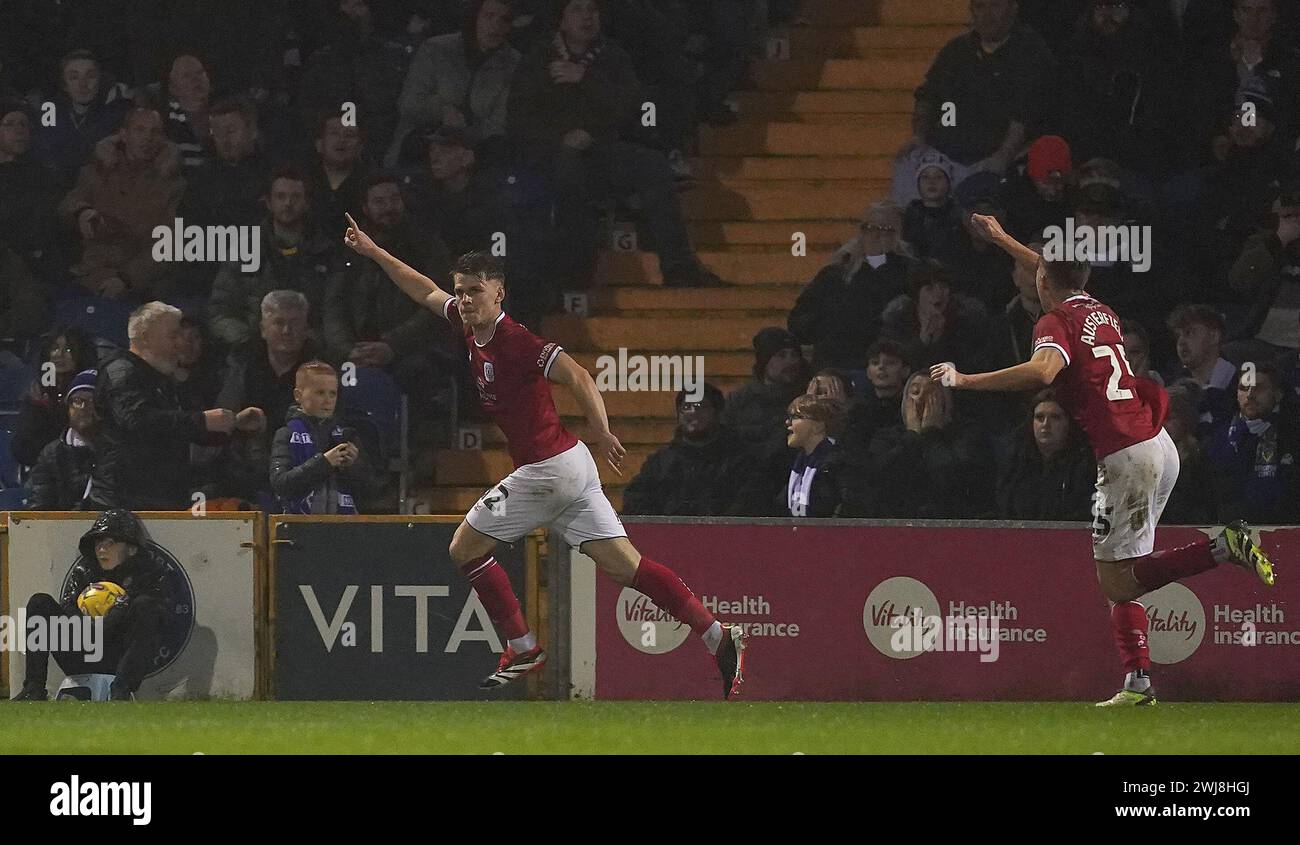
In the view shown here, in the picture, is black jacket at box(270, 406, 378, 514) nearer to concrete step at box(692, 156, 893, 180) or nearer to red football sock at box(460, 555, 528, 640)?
red football sock at box(460, 555, 528, 640)

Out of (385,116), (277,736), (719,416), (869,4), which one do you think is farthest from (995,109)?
(277,736)

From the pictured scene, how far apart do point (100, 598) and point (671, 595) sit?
9.26ft

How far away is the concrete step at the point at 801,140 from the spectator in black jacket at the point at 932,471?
276cm

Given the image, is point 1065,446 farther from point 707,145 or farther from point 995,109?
point 707,145

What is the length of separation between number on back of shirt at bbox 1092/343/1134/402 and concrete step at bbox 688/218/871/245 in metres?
3.83

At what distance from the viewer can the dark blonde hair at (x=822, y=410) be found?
1055 centimetres

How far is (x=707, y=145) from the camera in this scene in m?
13.5

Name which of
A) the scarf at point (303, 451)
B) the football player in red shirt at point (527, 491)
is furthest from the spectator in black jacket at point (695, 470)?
the scarf at point (303, 451)

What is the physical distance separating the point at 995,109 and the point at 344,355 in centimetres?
415

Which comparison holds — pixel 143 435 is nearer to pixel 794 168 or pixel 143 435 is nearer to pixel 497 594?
pixel 497 594

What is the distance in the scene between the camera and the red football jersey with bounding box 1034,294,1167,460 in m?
9.06

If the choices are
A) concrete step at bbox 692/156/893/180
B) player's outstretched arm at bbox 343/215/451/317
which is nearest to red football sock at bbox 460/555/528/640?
player's outstretched arm at bbox 343/215/451/317

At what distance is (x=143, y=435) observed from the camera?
36.0 feet

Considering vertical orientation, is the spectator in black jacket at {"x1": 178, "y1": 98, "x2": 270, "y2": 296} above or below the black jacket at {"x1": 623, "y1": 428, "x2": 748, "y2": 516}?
above
